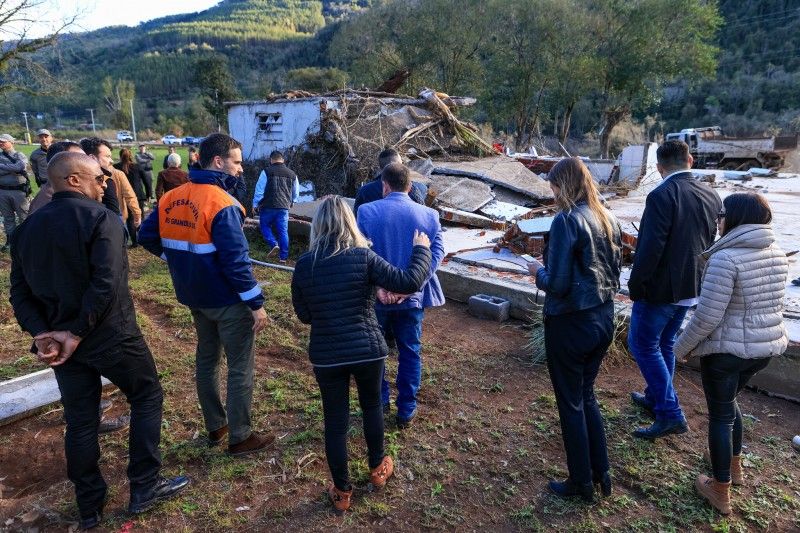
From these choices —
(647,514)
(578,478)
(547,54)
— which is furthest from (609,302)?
(547,54)

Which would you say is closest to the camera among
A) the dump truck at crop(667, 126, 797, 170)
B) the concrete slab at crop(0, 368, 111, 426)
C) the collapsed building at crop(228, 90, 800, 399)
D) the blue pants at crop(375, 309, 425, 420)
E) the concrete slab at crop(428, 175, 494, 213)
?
the blue pants at crop(375, 309, 425, 420)

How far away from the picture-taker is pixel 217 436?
3482 mm

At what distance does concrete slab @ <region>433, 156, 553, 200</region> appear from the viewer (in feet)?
36.2

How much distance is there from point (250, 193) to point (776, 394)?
13.8 metres

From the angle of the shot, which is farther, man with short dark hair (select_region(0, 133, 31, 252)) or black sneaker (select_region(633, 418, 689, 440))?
man with short dark hair (select_region(0, 133, 31, 252))

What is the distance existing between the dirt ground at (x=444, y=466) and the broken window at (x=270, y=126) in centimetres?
1050

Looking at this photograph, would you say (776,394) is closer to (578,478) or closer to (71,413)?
(578,478)

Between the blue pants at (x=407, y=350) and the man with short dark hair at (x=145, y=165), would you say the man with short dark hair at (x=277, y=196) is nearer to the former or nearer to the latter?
the man with short dark hair at (x=145, y=165)

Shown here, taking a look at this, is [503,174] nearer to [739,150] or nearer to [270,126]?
[270,126]

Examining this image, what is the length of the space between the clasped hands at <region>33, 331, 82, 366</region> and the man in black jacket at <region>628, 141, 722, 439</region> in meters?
3.21

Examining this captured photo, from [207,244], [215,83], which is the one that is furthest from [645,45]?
[215,83]

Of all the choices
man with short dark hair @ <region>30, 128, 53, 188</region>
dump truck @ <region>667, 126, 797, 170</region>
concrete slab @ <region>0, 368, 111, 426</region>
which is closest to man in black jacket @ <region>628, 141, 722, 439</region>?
concrete slab @ <region>0, 368, 111, 426</region>

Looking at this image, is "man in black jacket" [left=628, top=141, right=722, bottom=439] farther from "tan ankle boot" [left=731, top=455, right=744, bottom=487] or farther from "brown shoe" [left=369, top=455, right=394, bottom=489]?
"brown shoe" [left=369, top=455, right=394, bottom=489]

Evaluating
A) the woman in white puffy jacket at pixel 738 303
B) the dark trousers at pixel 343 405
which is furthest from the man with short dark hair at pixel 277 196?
the woman in white puffy jacket at pixel 738 303
